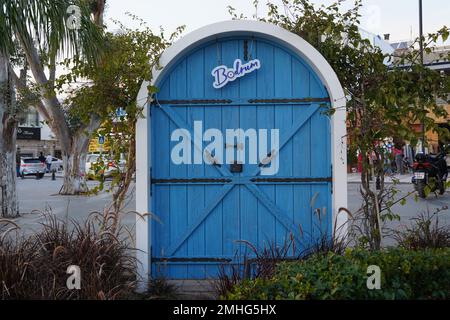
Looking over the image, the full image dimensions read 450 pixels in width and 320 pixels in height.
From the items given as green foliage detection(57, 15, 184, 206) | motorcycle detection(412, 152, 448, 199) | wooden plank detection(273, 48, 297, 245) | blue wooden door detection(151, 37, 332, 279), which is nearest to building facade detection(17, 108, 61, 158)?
motorcycle detection(412, 152, 448, 199)

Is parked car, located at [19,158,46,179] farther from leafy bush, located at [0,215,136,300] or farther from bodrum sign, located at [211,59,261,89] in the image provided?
bodrum sign, located at [211,59,261,89]

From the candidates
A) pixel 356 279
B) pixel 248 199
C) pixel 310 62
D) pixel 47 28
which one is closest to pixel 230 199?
pixel 248 199

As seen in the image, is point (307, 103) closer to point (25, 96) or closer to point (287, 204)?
point (287, 204)

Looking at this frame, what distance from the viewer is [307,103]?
6.23m

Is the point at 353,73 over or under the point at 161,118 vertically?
over

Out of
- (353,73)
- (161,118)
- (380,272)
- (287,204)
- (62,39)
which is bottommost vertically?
(380,272)

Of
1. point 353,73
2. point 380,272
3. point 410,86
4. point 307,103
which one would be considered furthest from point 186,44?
point 380,272

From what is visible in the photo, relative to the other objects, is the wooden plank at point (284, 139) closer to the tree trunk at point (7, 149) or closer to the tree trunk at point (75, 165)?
the tree trunk at point (7, 149)

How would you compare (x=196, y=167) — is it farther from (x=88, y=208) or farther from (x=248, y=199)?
(x=88, y=208)

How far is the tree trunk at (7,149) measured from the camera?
1334 centimetres

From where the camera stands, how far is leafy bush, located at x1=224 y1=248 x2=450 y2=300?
384cm

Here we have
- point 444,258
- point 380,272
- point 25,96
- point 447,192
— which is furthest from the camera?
point 447,192

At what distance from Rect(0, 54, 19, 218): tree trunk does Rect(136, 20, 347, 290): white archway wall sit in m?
8.55

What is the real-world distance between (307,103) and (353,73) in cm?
68
